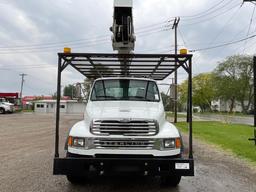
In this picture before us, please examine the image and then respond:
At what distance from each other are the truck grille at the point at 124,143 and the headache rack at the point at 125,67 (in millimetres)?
17

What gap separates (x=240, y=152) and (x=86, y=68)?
6095 millimetres

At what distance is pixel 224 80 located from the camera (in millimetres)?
65938

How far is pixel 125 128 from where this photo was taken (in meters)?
5.02

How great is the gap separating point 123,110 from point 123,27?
322 centimetres

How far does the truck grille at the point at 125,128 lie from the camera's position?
16.4 ft

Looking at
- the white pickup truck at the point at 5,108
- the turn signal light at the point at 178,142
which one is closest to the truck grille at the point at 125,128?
the turn signal light at the point at 178,142

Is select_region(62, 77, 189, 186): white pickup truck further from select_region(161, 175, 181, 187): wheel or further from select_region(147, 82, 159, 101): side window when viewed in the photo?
select_region(147, 82, 159, 101): side window

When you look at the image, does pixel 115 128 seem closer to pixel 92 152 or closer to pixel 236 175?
pixel 92 152

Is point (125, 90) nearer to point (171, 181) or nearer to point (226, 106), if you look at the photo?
point (171, 181)

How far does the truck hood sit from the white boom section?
254 centimetres

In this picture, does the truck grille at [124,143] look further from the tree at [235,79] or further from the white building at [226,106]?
the white building at [226,106]

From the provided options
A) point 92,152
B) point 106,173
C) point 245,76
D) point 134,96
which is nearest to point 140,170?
point 106,173

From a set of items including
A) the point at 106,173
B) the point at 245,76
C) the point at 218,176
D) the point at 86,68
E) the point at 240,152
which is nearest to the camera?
the point at 106,173

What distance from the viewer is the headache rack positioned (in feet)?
15.6
